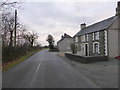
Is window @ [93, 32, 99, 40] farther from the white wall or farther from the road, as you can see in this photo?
the white wall

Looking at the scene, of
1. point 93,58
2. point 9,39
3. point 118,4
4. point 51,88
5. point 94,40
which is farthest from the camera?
point 9,39

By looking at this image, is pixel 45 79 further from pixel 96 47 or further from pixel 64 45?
pixel 64 45

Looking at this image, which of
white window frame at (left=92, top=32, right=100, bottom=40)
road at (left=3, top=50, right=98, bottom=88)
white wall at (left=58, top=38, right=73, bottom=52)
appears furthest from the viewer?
white wall at (left=58, top=38, right=73, bottom=52)

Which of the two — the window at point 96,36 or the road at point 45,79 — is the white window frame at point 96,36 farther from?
the road at point 45,79

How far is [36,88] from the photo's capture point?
574cm

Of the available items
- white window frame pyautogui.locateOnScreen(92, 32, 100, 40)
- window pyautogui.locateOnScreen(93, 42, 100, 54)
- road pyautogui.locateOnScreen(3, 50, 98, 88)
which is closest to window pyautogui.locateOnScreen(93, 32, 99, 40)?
white window frame pyautogui.locateOnScreen(92, 32, 100, 40)

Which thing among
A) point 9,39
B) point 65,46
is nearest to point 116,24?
point 9,39

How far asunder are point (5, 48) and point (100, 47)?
15.9 metres

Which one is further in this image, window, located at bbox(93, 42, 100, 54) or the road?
window, located at bbox(93, 42, 100, 54)

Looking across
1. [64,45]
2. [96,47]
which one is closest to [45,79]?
[96,47]

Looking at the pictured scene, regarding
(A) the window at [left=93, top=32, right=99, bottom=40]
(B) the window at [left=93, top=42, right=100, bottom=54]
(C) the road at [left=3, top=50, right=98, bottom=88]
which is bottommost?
(C) the road at [left=3, top=50, right=98, bottom=88]

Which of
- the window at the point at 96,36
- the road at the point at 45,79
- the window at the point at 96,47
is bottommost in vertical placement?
the road at the point at 45,79

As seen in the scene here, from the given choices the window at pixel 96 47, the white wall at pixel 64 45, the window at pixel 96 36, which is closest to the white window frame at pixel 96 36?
the window at pixel 96 36

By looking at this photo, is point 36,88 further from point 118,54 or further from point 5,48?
point 118,54
